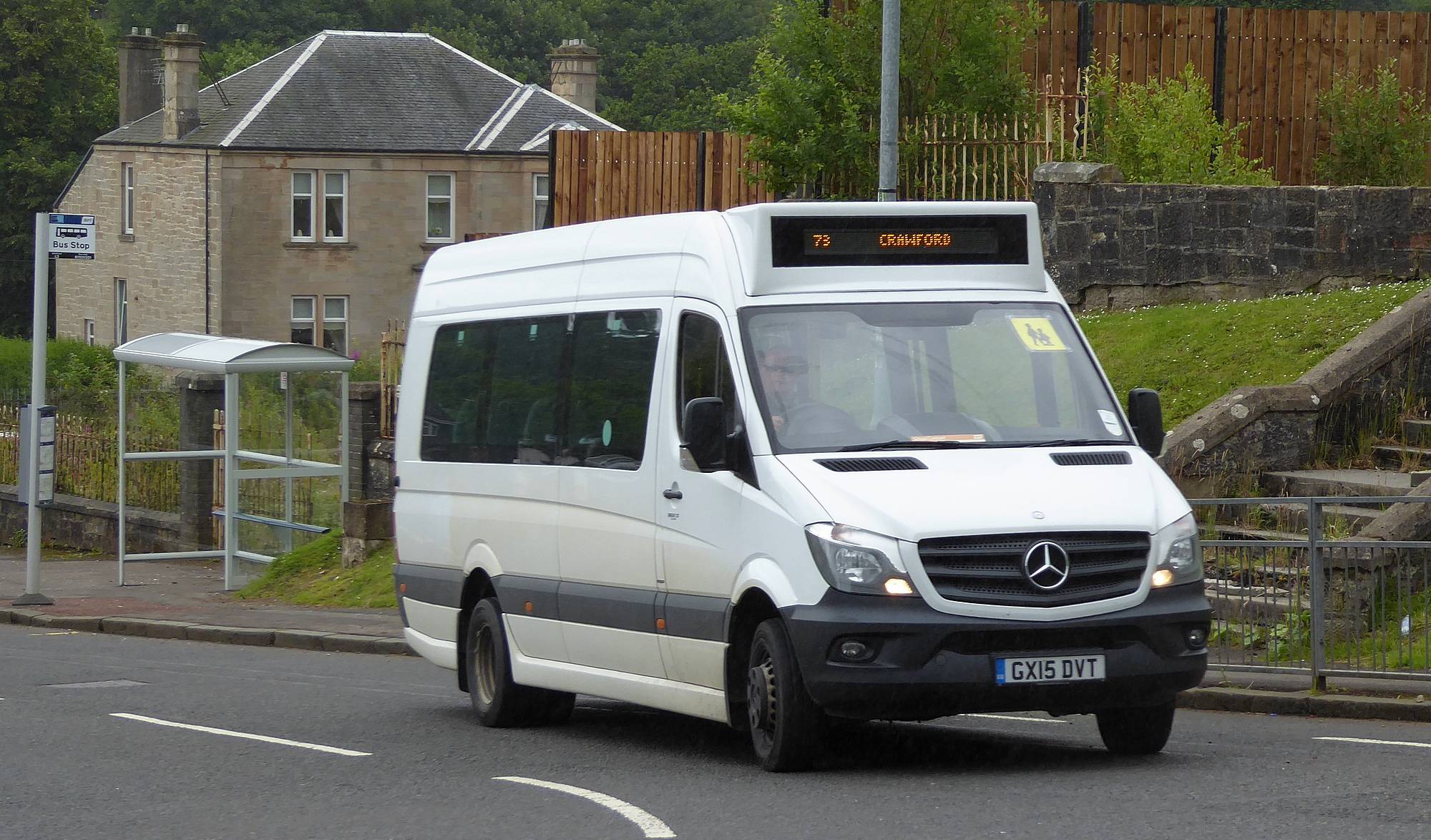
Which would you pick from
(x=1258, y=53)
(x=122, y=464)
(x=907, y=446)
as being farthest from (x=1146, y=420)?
(x=122, y=464)

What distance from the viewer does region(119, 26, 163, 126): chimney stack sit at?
186 feet

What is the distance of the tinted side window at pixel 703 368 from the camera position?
9.04 meters

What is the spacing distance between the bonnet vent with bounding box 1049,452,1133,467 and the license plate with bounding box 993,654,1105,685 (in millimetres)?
887

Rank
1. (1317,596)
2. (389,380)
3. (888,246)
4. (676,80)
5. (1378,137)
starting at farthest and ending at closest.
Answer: (676,80)
(1378,137)
(389,380)
(1317,596)
(888,246)

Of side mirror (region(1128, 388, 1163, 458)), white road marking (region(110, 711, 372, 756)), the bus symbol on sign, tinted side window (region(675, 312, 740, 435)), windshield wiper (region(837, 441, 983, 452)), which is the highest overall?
the bus symbol on sign

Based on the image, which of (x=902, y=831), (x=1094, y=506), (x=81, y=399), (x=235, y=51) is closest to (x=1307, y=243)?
(x=1094, y=506)

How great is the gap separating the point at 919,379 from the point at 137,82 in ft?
170

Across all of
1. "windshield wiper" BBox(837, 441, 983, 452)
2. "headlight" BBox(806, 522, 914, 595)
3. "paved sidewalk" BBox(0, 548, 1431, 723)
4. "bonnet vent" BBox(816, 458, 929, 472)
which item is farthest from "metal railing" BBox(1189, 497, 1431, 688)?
"headlight" BBox(806, 522, 914, 595)

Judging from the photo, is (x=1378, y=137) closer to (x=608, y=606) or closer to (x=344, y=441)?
(x=344, y=441)

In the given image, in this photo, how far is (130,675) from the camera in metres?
15.0

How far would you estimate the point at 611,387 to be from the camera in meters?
10.1

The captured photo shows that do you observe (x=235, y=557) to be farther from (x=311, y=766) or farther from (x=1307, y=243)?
(x=311, y=766)

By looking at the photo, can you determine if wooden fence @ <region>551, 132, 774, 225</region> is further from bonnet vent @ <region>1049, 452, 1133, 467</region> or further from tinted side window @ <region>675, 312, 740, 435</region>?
bonnet vent @ <region>1049, 452, 1133, 467</region>

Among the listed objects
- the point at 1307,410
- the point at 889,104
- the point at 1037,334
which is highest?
the point at 889,104
